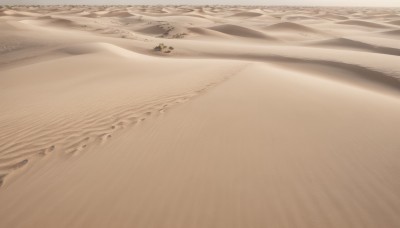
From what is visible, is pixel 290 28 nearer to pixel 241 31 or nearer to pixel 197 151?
pixel 241 31

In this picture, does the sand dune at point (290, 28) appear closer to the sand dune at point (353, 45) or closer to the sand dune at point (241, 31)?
the sand dune at point (241, 31)

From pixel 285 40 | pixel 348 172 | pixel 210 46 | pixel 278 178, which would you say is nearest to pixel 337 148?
pixel 348 172

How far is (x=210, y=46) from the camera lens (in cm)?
1410

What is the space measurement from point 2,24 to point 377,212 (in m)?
20.7

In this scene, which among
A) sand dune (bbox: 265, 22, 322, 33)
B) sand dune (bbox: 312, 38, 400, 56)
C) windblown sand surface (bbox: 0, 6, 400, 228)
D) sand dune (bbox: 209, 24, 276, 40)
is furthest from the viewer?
sand dune (bbox: 265, 22, 322, 33)

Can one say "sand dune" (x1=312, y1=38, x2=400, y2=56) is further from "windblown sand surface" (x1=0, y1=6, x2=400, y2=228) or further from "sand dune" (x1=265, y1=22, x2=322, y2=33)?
"windblown sand surface" (x1=0, y1=6, x2=400, y2=228)

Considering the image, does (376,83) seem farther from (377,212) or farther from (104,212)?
(104,212)

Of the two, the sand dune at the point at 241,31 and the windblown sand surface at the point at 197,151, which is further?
the sand dune at the point at 241,31

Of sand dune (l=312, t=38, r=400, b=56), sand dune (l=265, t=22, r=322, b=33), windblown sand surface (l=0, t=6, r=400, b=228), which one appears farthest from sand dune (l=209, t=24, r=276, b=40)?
windblown sand surface (l=0, t=6, r=400, b=228)

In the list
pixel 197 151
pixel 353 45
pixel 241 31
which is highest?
pixel 197 151

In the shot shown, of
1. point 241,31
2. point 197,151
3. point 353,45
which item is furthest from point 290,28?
point 197,151

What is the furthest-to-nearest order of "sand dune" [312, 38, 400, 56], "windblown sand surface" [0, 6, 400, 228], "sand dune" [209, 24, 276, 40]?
"sand dune" [209, 24, 276, 40]
"sand dune" [312, 38, 400, 56]
"windblown sand surface" [0, 6, 400, 228]

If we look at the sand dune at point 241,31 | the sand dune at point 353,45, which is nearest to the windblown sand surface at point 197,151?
the sand dune at point 353,45

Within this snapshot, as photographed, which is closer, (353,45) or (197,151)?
(197,151)
